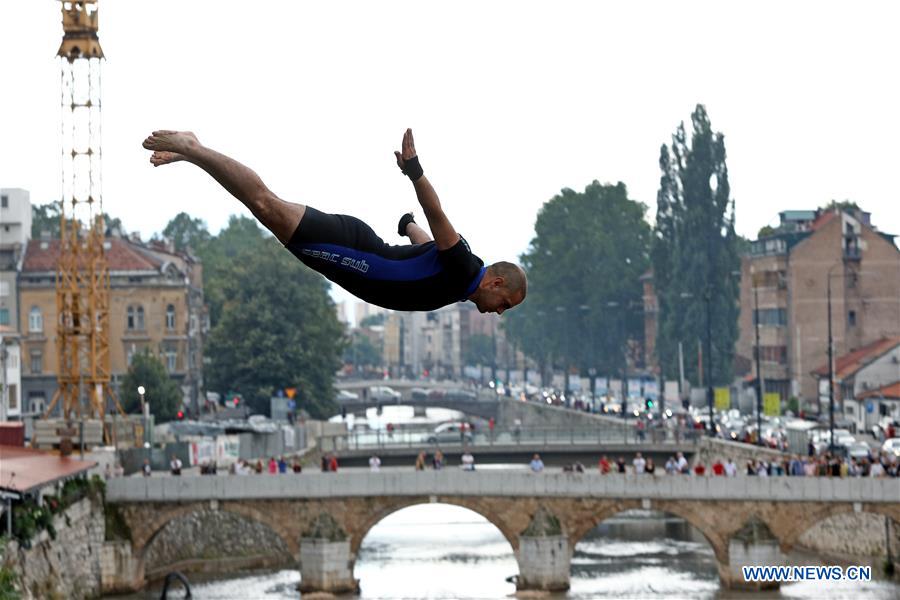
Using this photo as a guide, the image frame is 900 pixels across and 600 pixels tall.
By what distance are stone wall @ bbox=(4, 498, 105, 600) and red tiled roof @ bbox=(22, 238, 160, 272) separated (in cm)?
5576

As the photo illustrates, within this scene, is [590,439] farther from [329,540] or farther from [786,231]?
[786,231]

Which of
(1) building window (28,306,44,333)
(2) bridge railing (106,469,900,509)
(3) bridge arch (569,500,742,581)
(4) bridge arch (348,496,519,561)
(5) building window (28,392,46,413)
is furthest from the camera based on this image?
(1) building window (28,306,44,333)

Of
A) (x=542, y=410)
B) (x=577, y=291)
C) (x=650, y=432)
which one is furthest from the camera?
(x=577, y=291)

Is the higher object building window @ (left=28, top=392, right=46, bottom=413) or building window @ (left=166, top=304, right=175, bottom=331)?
building window @ (left=166, top=304, right=175, bottom=331)

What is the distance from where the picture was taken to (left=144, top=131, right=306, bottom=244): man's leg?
7297 mm

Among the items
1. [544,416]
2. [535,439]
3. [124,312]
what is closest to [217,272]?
[124,312]

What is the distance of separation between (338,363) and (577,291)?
42.4m

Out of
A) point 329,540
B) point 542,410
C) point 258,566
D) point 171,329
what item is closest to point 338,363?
point 171,329

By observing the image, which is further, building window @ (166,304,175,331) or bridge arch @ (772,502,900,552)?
building window @ (166,304,175,331)

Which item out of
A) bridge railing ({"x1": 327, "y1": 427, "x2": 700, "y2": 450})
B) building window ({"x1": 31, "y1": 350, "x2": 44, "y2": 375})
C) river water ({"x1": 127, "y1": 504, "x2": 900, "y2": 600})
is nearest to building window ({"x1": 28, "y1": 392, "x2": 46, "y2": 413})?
building window ({"x1": 31, "y1": 350, "x2": 44, "y2": 375})

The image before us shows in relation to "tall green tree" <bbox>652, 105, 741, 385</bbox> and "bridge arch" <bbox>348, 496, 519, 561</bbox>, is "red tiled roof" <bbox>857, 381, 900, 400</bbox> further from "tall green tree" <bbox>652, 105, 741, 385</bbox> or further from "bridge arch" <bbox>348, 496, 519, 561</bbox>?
"bridge arch" <bbox>348, 496, 519, 561</bbox>

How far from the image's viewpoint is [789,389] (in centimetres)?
12181

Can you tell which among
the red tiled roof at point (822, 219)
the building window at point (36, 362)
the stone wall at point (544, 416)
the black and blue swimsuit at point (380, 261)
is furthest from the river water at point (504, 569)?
the black and blue swimsuit at point (380, 261)

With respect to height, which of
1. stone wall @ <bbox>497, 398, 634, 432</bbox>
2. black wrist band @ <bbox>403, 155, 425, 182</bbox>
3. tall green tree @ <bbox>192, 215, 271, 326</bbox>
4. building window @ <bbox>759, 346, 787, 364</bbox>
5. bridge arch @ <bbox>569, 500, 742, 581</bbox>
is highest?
tall green tree @ <bbox>192, 215, 271, 326</bbox>
